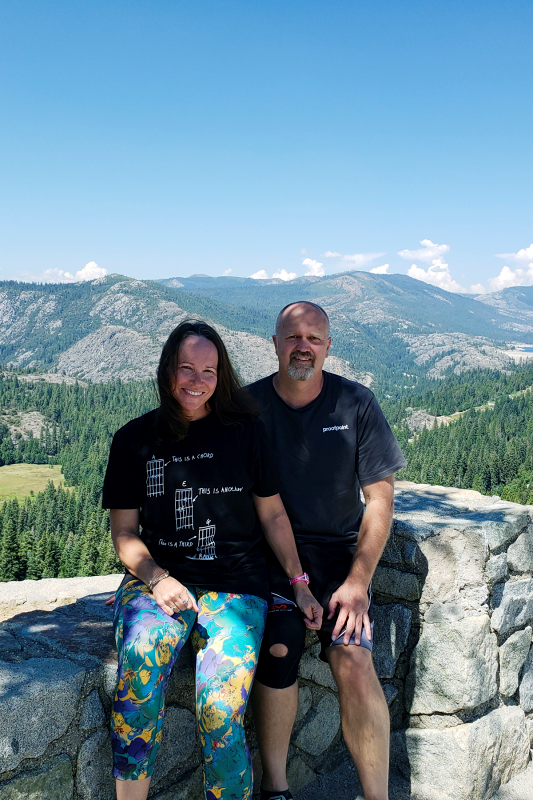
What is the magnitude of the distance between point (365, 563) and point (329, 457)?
62cm

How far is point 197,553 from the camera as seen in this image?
273cm

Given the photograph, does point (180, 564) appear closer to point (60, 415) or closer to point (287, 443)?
point (287, 443)

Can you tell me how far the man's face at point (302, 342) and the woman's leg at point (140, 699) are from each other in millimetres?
1632


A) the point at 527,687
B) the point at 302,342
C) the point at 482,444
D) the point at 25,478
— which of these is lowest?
the point at 25,478

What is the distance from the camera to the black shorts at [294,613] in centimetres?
262

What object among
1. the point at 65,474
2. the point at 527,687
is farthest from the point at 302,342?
the point at 65,474

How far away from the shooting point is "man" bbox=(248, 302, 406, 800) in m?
2.62

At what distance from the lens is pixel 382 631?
3.48 metres

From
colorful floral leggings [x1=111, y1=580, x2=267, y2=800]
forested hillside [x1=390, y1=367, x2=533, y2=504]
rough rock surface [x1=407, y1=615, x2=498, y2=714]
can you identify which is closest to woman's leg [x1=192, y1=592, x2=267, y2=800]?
colorful floral leggings [x1=111, y1=580, x2=267, y2=800]

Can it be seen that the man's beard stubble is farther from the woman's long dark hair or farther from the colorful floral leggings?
the colorful floral leggings

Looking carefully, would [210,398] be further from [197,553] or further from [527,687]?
[527,687]

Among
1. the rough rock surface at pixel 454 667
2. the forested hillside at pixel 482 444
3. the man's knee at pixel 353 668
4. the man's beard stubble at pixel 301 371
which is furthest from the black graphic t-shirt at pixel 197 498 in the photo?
the forested hillside at pixel 482 444

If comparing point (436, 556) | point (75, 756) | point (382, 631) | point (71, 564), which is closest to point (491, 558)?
point (436, 556)

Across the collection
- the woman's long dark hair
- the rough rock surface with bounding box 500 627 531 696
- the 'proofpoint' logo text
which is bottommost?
the rough rock surface with bounding box 500 627 531 696
